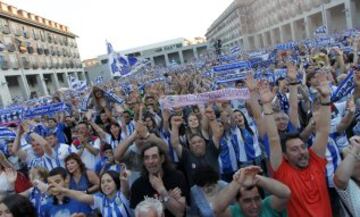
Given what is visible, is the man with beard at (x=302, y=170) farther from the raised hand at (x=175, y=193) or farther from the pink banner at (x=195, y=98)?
the pink banner at (x=195, y=98)

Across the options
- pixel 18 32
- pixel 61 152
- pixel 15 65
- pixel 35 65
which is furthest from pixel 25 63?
pixel 61 152

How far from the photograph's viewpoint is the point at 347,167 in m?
3.19

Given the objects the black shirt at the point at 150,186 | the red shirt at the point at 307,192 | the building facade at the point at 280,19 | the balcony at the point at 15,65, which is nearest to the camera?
the red shirt at the point at 307,192

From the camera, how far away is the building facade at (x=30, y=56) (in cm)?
4131

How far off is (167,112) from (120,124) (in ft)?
2.50

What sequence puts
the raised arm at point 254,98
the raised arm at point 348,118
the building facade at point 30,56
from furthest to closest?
the building facade at point 30,56 < the raised arm at point 348,118 < the raised arm at point 254,98

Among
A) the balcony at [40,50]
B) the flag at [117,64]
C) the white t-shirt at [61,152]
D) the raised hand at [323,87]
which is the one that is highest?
the balcony at [40,50]

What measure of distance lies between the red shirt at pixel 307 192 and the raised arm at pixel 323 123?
0.72 ft

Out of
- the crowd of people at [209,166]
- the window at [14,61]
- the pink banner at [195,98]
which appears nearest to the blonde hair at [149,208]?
the crowd of people at [209,166]

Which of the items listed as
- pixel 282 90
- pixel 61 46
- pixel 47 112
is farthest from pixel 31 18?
pixel 282 90

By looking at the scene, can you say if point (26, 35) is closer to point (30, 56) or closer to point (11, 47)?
point (30, 56)

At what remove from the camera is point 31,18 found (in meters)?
53.6

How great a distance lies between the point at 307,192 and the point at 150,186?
1.27m

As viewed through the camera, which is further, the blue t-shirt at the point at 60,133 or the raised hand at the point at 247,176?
the blue t-shirt at the point at 60,133
